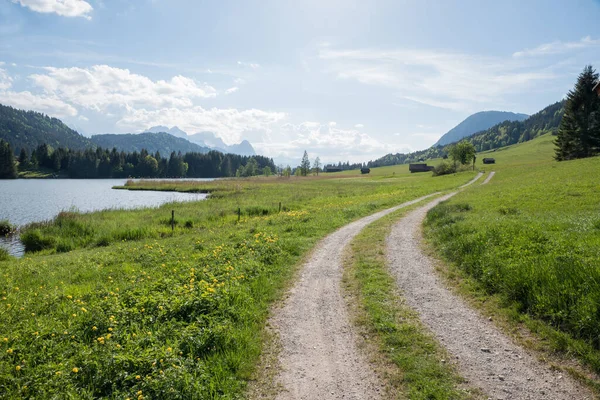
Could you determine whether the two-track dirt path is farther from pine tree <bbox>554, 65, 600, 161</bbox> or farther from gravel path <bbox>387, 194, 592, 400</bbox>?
pine tree <bbox>554, 65, 600, 161</bbox>

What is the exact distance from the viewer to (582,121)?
203 feet

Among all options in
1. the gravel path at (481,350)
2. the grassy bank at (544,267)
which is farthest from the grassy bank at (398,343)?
the grassy bank at (544,267)

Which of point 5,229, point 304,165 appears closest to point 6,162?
point 304,165

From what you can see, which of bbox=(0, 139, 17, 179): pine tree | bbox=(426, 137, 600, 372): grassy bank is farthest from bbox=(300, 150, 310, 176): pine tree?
bbox=(426, 137, 600, 372): grassy bank

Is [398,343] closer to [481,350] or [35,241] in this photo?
[481,350]

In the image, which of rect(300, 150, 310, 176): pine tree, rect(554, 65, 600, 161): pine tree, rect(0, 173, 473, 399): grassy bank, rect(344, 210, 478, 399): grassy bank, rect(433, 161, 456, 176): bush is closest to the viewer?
rect(0, 173, 473, 399): grassy bank

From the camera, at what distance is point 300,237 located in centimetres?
1909

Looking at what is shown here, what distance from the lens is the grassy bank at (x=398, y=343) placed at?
582 centimetres

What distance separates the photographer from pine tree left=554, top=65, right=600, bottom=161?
198 ft

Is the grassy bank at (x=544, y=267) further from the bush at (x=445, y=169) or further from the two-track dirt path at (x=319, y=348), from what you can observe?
the bush at (x=445, y=169)

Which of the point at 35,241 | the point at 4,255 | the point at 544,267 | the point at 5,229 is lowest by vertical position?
the point at 4,255

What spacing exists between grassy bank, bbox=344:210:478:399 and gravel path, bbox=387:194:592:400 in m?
0.36

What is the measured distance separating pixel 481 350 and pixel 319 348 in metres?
3.52

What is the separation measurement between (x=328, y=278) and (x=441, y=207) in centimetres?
1497
